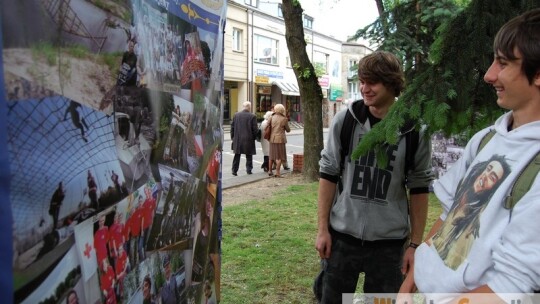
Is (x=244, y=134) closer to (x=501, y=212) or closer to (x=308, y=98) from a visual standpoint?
(x=308, y=98)

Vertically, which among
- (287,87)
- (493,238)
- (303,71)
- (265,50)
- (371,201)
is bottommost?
(371,201)

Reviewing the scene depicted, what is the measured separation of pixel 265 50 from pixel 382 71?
104ft

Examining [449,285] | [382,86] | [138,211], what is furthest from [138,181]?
[382,86]

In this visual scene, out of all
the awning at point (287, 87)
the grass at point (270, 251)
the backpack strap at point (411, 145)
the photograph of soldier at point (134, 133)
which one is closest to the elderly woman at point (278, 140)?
the grass at point (270, 251)

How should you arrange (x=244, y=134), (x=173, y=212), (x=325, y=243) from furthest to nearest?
(x=244, y=134), (x=325, y=243), (x=173, y=212)

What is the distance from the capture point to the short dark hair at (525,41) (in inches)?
52.6

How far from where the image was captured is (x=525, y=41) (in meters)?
1.36

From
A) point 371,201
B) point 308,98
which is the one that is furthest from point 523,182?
point 308,98

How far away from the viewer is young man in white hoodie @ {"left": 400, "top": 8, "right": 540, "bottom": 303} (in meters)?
1.20

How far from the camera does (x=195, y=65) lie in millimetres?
2100

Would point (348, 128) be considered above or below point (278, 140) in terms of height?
above

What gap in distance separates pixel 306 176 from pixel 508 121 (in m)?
8.88

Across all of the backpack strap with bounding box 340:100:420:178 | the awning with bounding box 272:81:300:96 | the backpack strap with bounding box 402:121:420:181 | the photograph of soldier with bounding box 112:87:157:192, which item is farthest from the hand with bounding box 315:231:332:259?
the awning with bounding box 272:81:300:96

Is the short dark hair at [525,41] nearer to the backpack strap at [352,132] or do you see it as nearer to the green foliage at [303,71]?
the backpack strap at [352,132]
